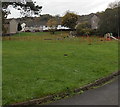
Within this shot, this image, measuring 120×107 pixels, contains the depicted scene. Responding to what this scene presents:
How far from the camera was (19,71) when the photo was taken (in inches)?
400

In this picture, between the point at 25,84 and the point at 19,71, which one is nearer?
the point at 25,84

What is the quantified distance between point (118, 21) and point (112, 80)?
4416cm

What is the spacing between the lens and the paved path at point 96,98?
6.69 meters

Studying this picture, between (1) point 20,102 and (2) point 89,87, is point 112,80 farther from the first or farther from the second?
(1) point 20,102

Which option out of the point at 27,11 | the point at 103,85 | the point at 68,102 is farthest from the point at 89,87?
the point at 27,11

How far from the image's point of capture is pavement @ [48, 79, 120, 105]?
6691mm

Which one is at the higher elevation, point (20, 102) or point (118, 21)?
point (118, 21)

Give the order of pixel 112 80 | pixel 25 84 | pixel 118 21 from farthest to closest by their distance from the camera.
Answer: pixel 118 21, pixel 112 80, pixel 25 84

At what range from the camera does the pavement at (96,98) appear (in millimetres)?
6691

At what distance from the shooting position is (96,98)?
7094 millimetres

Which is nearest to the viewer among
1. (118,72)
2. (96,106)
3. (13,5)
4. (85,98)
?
(96,106)

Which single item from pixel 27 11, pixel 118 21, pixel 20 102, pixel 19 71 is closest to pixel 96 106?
pixel 20 102

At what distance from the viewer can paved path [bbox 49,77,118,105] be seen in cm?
669

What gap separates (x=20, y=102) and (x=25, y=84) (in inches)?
66.8
